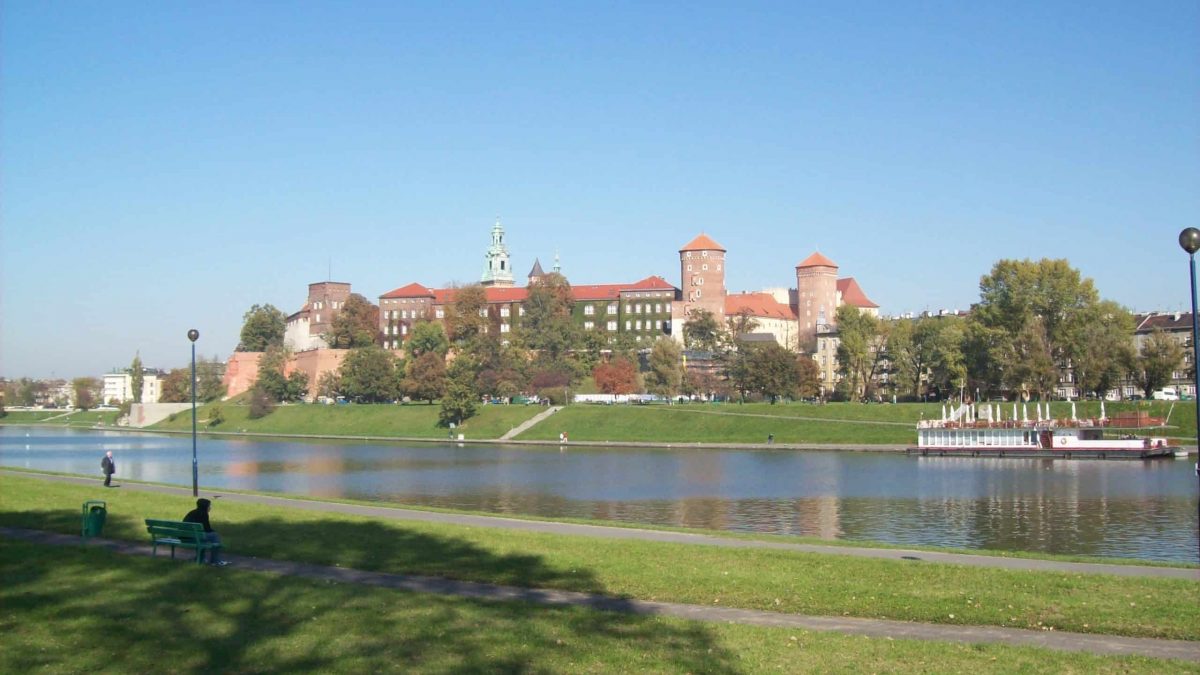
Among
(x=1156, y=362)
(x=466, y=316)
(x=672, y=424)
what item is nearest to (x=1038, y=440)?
(x=1156, y=362)

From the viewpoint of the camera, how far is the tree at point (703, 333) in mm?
117375

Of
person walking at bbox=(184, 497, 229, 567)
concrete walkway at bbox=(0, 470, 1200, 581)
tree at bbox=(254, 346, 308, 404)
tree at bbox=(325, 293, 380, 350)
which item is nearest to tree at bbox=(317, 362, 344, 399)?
tree at bbox=(254, 346, 308, 404)

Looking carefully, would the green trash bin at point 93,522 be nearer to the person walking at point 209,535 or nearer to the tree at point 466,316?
the person walking at point 209,535

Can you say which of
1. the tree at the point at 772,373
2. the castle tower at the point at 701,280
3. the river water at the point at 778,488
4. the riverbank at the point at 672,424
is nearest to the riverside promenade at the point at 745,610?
the river water at the point at 778,488

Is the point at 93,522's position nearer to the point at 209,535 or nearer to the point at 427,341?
the point at 209,535

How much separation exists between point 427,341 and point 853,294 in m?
58.4

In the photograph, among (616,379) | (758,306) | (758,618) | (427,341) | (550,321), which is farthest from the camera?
(758,306)

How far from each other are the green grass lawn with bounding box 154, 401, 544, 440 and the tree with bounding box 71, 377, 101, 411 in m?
60.6

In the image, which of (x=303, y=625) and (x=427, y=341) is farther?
(x=427, y=341)

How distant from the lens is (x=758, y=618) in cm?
1260

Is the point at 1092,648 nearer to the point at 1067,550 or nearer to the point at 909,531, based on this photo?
the point at 1067,550

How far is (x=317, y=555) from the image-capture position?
17.2 meters

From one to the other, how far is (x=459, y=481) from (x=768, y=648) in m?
35.4

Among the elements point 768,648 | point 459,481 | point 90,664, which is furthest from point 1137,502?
point 90,664
